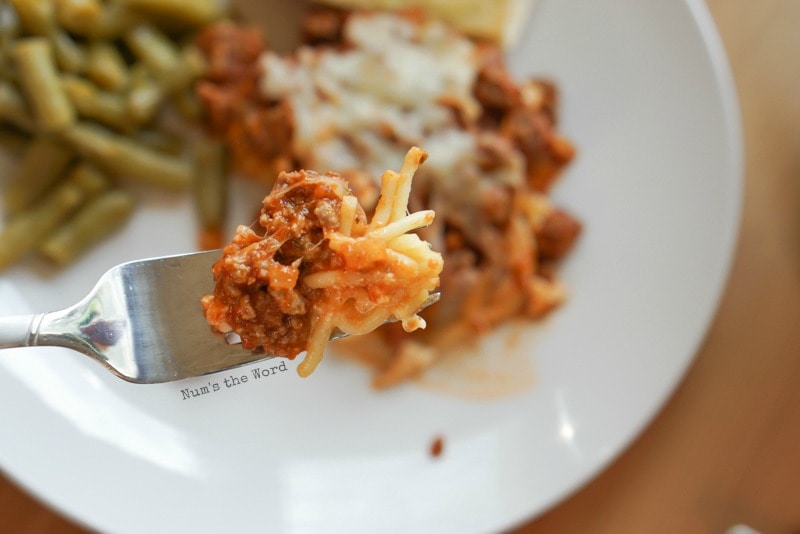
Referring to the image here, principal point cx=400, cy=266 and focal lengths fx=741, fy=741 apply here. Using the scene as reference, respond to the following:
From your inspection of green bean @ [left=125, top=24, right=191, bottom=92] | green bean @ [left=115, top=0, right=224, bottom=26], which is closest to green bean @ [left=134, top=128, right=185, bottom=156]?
green bean @ [left=125, top=24, right=191, bottom=92]

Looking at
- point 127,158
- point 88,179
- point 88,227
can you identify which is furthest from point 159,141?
point 88,227

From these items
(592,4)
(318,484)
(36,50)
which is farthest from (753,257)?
(36,50)

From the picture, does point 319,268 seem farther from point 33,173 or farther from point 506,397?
point 33,173

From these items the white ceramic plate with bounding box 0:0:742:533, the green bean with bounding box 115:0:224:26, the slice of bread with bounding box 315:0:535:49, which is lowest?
→ the white ceramic plate with bounding box 0:0:742:533

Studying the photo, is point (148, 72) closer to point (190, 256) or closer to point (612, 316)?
point (190, 256)

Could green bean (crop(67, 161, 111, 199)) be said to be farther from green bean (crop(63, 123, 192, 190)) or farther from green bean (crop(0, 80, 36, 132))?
green bean (crop(0, 80, 36, 132))
